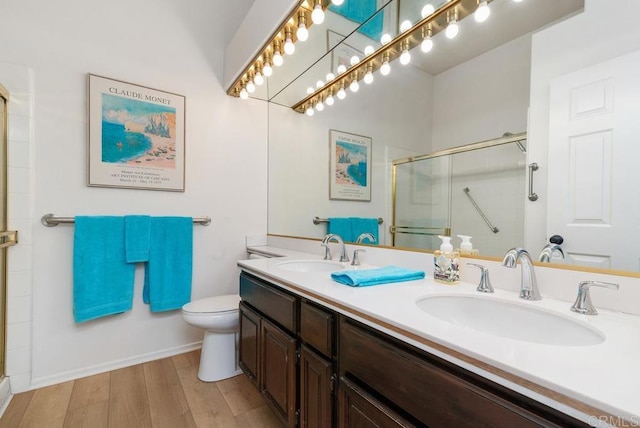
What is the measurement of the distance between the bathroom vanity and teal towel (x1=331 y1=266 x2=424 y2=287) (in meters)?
0.07

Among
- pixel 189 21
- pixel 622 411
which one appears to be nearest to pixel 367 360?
pixel 622 411

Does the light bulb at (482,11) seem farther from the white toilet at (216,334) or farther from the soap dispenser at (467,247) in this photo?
the white toilet at (216,334)

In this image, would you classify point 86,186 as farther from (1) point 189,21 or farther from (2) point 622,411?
(2) point 622,411

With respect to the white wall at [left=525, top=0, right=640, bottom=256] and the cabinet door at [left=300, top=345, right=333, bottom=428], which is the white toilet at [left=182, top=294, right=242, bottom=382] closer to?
the cabinet door at [left=300, top=345, right=333, bottom=428]

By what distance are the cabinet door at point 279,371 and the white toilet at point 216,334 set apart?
45cm

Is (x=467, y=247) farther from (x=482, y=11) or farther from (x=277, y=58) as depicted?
(x=277, y=58)

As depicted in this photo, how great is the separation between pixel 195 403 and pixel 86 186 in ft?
4.73

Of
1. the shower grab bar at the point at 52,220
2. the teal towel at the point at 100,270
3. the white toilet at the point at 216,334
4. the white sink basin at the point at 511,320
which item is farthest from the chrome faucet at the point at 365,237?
the shower grab bar at the point at 52,220

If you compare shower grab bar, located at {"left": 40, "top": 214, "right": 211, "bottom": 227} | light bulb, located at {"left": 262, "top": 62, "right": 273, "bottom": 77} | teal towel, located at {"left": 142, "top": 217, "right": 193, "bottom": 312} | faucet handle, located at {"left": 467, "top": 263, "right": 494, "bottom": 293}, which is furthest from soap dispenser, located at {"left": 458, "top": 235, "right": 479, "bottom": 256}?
shower grab bar, located at {"left": 40, "top": 214, "right": 211, "bottom": 227}

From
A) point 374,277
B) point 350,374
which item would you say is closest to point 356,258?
point 374,277

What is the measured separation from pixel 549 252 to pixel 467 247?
0.27 metres

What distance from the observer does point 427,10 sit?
4.41 ft

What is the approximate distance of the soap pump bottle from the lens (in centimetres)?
111

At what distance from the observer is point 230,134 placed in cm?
234
